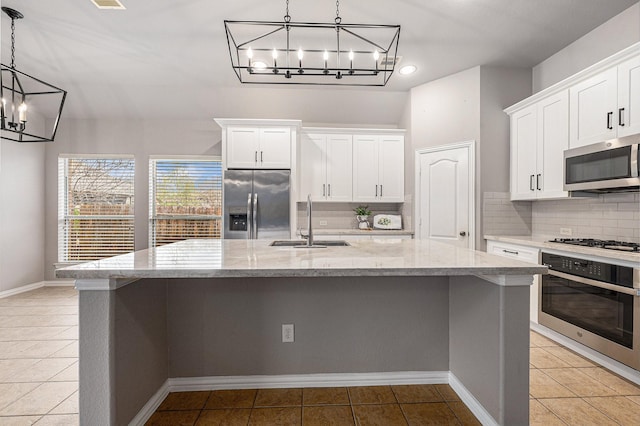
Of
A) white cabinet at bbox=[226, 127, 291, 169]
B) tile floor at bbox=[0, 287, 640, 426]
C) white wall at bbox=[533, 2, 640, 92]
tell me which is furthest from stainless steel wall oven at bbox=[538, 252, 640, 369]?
white cabinet at bbox=[226, 127, 291, 169]

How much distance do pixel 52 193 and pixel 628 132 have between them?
6963 mm

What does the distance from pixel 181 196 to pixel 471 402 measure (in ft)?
15.4

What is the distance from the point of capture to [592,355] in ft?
8.67

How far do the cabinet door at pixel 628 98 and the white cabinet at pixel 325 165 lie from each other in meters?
2.94

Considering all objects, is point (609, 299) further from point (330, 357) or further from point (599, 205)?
point (330, 357)

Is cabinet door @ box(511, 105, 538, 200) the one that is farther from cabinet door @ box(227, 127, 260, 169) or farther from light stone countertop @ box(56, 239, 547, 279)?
cabinet door @ box(227, 127, 260, 169)

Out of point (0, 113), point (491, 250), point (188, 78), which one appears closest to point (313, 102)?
point (188, 78)

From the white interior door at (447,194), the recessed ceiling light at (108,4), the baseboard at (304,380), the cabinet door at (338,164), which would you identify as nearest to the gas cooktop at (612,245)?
the white interior door at (447,194)

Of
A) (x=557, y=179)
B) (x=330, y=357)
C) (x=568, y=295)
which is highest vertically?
(x=557, y=179)

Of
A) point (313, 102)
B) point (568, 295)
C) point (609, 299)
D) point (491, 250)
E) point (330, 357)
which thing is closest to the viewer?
point (330, 357)

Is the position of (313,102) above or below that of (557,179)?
above

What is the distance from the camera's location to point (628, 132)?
99.9 inches

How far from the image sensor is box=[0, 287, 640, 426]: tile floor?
1900 millimetres

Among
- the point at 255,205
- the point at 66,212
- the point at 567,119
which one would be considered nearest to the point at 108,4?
the point at 255,205
